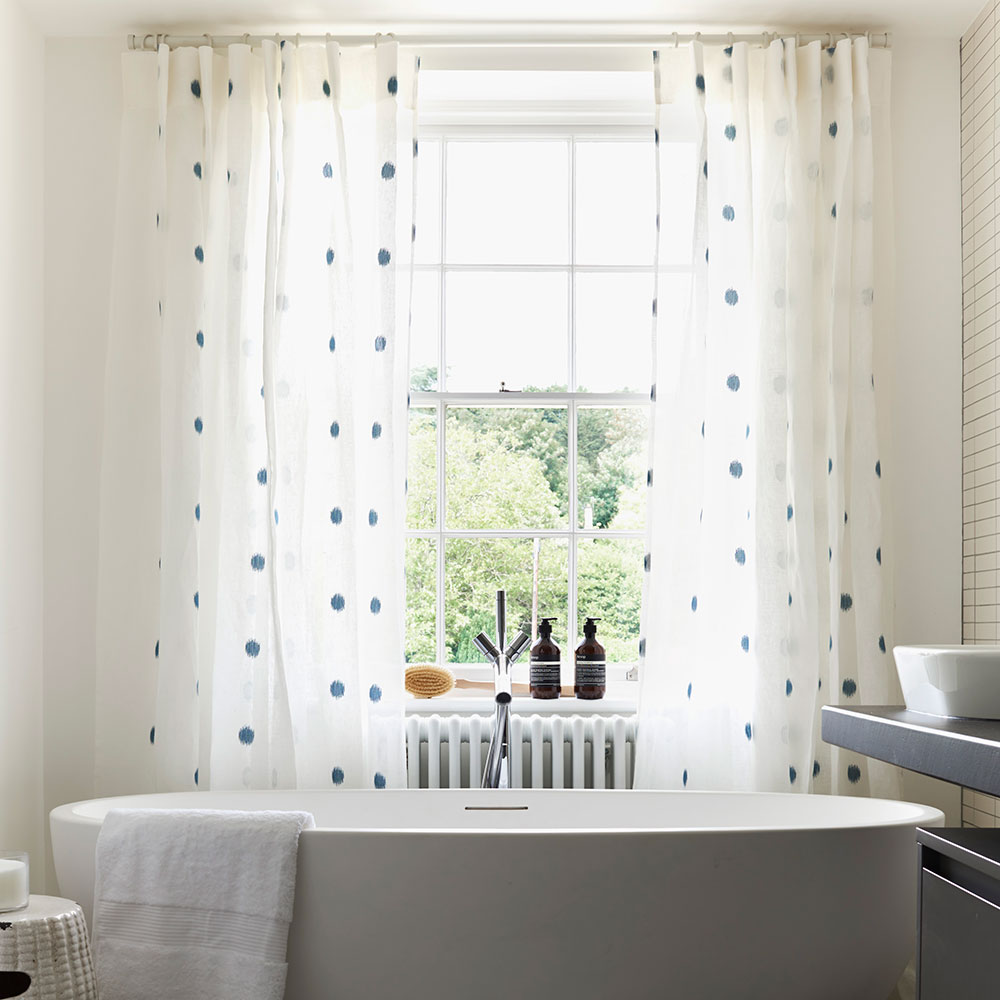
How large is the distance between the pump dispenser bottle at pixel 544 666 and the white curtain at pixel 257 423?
468mm

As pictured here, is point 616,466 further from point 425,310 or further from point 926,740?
point 926,740

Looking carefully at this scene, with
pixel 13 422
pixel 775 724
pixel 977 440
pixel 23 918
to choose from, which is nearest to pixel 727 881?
pixel 775 724

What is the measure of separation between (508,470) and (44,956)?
302 cm

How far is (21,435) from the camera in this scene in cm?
304

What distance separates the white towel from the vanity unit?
1227 mm

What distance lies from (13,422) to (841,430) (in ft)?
7.51

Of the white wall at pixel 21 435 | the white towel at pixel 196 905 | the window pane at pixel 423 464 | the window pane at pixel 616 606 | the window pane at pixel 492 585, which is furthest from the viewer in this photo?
the window pane at pixel 423 464

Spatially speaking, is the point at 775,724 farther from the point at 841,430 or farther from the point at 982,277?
the point at 982,277

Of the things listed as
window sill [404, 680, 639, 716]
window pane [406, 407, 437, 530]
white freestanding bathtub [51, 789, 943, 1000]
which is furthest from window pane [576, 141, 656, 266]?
white freestanding bathtub [51, 789, 943, 1000]

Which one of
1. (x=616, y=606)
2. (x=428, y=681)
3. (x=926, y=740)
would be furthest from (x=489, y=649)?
(x=616, y=606)

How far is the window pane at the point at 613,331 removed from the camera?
355cm

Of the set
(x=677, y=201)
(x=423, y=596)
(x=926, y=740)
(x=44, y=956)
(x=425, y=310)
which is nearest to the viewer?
(x=926, y=740)

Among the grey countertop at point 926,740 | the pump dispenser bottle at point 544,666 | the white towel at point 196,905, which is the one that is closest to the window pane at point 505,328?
the pump dispenser bottle at point 544,666

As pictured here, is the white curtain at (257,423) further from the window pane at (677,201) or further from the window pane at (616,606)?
the window pane at (616,606)
